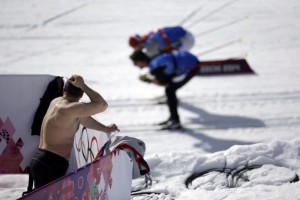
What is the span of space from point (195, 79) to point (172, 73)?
2.48 meters

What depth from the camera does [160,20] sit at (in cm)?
1659

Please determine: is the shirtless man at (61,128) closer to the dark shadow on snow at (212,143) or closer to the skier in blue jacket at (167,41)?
the dark shadow on snow at (212,143)

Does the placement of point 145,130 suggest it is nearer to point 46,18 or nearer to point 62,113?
point 62,113

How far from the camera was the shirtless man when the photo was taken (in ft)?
15.1

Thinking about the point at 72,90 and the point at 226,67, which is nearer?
the point at 72,90

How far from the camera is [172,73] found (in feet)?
27.2

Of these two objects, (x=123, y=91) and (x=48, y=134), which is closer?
(x=48, y=134)

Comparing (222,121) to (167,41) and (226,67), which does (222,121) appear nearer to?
(167,41)

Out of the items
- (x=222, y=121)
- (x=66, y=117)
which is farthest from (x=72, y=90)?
(x=222, y=121)

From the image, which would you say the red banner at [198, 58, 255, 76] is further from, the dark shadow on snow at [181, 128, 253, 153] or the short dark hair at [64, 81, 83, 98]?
the short dark hair at [64, 81, 83, 98]

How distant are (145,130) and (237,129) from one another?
1381 mm

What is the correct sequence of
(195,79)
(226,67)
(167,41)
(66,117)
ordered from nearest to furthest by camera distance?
1. (66,117)
2. (167,41)
3. (195,79)
4. (226,67)

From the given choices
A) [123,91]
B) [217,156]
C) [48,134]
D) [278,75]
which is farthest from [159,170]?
[278,75]

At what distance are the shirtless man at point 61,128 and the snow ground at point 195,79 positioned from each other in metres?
1.16
